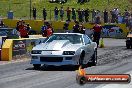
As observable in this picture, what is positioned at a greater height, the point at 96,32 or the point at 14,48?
the point at 96,32

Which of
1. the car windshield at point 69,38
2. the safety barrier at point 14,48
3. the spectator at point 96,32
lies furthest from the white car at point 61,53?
the spectator at point 96,32

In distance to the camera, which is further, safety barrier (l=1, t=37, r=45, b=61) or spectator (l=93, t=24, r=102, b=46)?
spectator (l=93, t=24, r=102, b=46)

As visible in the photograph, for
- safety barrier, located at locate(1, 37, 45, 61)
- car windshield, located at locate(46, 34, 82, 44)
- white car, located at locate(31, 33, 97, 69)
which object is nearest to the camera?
white car, located at locate(31, 33, 97, 69)

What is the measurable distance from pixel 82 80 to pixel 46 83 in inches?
252

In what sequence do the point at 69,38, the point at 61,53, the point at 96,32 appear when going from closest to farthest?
the point at 61,53, the point at 69,38, the point at 96,32

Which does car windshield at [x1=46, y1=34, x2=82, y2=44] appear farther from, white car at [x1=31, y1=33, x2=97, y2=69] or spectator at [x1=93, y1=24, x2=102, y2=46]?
spectator at [x1=93, y1=24, x2=102, y2=46]

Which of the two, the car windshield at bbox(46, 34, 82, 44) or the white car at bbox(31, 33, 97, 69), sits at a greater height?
the car windshield at bbox(46, 34, 82, 44)

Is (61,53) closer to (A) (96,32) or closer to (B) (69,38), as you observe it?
(B) (69,38)

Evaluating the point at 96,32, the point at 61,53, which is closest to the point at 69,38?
the point at 61,53

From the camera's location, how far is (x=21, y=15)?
1933 inches

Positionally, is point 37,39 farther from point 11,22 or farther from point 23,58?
point 11,22

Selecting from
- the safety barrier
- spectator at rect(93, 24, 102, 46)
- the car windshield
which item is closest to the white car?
the car windshield

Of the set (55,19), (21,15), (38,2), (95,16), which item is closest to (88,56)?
(95,16)

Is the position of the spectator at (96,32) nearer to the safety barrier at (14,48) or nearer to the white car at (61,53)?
the safety barrier at (14,48)
